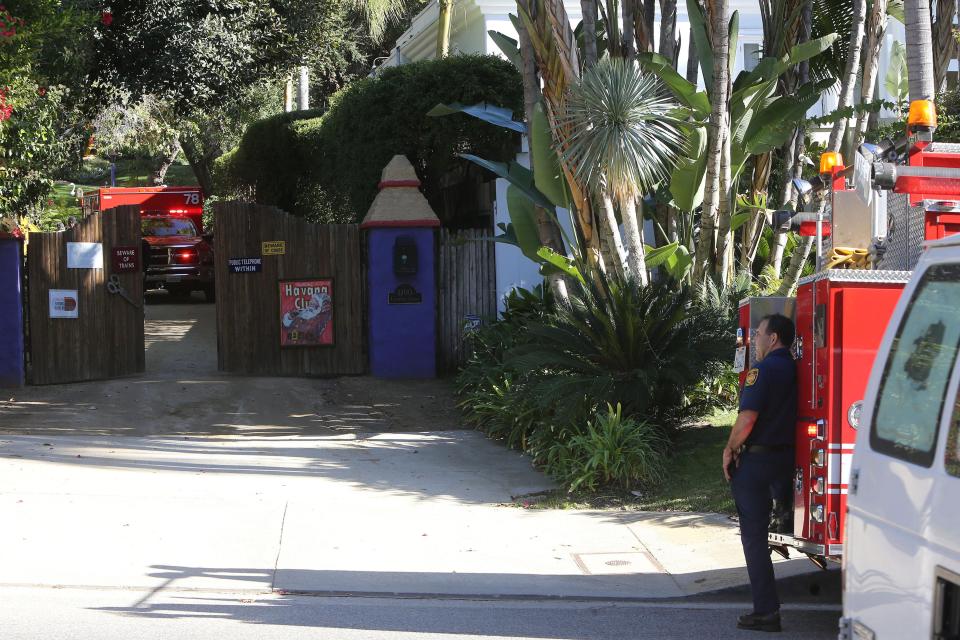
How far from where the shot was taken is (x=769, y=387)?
5.91 m

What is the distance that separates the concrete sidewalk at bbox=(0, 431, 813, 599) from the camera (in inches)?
281

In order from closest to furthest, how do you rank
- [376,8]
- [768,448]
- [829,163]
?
[768,448] → [829,163] → [376,8]

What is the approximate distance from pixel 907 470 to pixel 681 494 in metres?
5.69

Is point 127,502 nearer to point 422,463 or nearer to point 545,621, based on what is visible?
point 422,463

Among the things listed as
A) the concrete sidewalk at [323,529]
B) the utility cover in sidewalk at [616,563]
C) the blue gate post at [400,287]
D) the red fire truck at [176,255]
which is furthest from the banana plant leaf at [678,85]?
the red fire truck at [176,255]

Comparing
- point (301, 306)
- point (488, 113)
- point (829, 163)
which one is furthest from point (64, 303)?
point (829, 163)

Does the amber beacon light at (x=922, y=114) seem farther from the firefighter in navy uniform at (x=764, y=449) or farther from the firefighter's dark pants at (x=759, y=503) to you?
the firefighter's dark pants at (x=759, y=503)

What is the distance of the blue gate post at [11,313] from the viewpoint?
13.8m

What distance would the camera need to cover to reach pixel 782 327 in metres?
6.07

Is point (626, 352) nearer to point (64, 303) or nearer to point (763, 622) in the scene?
point (763, 622)

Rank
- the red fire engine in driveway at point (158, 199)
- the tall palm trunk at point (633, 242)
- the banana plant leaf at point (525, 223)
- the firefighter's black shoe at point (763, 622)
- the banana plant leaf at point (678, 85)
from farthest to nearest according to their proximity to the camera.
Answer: the red fire engine in driveway at point (158, 199) → the banana plant leaf at point (525, 223) → the tall palm trunk at point (633, 242) → the banana plant leaf at point (678, 85) → the firefighter's black shoe at point (763, 622)

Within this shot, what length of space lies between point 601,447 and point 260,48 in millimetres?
11791

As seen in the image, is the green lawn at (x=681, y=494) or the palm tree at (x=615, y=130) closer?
the green lawn at (x=681, y=494)

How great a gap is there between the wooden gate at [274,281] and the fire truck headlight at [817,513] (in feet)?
33.1
